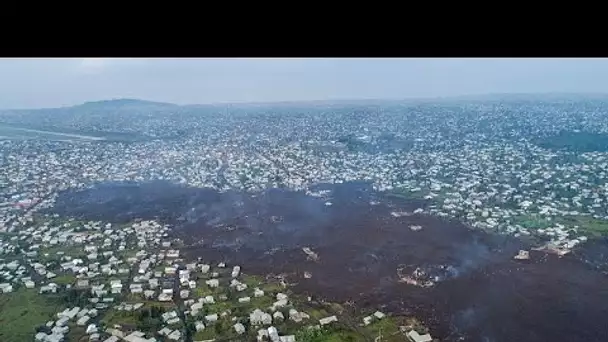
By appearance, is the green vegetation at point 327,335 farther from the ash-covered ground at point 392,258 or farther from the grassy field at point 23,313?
the grassy field at point 23,313

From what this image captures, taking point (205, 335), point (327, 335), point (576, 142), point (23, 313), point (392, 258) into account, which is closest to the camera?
point (327, 335)

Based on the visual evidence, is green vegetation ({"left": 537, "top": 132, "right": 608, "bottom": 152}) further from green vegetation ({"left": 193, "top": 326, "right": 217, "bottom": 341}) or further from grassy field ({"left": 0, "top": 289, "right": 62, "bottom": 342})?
grassy field ({"left": 0, "top": 289, "right": 62, "bottom": 342})

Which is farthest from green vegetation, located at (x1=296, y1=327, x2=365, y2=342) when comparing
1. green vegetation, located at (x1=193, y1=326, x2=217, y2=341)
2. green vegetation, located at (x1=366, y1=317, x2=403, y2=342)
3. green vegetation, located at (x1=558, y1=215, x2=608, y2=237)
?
green vegetation, located at (x1=558, y1=215, x2=608, y2=237)

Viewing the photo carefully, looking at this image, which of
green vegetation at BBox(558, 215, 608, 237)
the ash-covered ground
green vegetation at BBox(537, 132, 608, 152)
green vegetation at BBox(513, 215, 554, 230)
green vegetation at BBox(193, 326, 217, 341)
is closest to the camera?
green vegetation at BBox(193, 326, 217, 341)

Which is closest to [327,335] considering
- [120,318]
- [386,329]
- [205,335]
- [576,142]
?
[386,329]

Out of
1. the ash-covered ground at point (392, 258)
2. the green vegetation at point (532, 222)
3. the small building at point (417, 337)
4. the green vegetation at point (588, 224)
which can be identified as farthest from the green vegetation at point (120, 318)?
the green vegetation at point (588, 224)

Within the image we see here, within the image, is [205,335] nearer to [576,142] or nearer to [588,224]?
[588,224]

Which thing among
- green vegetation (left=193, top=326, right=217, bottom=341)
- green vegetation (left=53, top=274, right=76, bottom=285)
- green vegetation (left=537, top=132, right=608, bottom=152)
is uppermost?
green vegetation (left=537, top=132, right=608, bottom=152)
